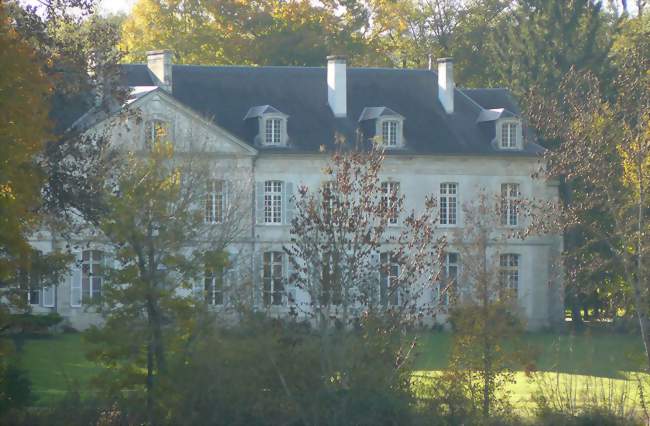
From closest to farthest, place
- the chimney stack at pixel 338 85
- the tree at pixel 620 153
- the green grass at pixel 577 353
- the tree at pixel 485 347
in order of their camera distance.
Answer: the tree at pixel 485 347 < the green grass at pixel 577 353 < the tree at pixel 620 153 < the chimney stack at pixel 338 85

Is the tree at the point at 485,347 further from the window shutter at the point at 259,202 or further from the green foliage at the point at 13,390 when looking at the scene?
the window shutter at the point at 259,202

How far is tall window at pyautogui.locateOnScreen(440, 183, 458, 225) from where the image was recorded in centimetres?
4369

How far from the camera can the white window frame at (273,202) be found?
42.2 meters

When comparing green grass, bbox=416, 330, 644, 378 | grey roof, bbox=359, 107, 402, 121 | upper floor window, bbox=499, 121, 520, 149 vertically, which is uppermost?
grey roof, bbox=359, 107, 402, 121

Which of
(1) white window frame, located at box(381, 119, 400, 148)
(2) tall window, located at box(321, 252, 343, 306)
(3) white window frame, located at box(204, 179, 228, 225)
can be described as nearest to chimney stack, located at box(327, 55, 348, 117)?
(1) white window frame, located at box(381, 119, 400, 148)

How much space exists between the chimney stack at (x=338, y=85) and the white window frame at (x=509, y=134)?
533 cm

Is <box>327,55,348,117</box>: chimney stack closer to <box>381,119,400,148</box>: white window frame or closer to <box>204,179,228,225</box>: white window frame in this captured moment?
<box>381,119,400,148</box>: white window frame

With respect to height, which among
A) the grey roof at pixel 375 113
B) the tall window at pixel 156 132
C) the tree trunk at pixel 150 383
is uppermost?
the grey roof at pixel 375 113

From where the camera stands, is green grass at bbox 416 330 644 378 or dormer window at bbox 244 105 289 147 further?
dormer window at bbox 244 105 289 147

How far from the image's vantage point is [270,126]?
42656 millimetres

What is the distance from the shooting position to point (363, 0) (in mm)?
54281

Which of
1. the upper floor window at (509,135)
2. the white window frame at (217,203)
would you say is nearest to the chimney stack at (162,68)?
the white window frame at (217,203)

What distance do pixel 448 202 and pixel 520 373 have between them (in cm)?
1422

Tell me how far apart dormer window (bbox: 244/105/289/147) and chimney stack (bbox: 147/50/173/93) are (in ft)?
9.72
